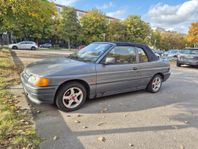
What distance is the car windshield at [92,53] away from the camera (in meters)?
5.39

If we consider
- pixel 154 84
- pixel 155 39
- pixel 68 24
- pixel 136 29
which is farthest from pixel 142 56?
pixel 155 39

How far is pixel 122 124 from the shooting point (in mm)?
4297

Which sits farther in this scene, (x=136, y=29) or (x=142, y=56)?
(x=136, y=29)

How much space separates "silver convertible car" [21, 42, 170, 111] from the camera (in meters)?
4.54

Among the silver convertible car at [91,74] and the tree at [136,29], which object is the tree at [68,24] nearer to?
the tree at [136,29]

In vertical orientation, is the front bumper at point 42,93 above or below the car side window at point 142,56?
below

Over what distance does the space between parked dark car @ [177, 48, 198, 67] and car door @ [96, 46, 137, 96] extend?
11.2 meters

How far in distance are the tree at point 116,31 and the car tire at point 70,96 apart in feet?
155

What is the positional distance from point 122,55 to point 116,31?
47.7m

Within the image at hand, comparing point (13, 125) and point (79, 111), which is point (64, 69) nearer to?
point (79, 111)

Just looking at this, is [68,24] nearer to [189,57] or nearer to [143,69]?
[189,57]

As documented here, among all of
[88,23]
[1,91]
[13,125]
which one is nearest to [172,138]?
[13,125]

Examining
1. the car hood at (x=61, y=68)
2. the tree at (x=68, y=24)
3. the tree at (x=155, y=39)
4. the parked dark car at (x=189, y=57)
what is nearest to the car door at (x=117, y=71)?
the car hood at (x=61, y=68)

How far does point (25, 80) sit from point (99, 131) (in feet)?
7.22
